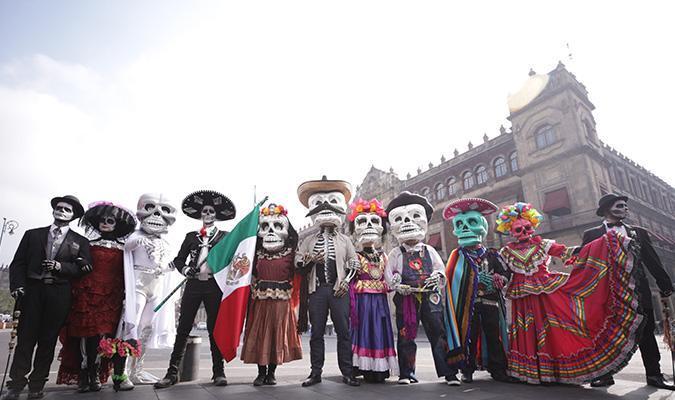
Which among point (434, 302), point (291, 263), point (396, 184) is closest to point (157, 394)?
point (291, 263)

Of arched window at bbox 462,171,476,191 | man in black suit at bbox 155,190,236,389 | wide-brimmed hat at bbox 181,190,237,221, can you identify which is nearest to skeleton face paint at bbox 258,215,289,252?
man in black suit at bbox 155,190,236,389

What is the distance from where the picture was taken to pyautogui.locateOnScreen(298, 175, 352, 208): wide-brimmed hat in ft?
18.6

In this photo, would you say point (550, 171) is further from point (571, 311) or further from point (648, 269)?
point (571, 311)

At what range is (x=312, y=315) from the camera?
4.73 metres

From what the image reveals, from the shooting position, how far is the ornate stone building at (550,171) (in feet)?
64.8

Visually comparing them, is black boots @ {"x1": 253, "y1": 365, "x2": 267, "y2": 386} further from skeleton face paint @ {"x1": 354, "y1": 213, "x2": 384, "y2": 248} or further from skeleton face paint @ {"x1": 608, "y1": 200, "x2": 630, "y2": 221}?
skeleton face paint @ {"x1": 608, "y1": 200, "x2": 630, "y2": 221}

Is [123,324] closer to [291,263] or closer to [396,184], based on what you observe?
[291,263]

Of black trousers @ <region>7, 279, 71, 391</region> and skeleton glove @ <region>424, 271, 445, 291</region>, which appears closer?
black trousers @ <region>7, 279, 71, 391</region>

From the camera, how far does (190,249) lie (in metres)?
5.14

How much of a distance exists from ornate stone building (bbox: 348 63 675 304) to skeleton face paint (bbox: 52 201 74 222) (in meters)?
20.2

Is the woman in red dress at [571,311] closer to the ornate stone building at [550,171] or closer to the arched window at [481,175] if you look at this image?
the ornate stone building at [550,171]

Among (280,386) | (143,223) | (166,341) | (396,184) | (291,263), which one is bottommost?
(280,386)

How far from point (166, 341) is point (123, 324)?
70 centimetres

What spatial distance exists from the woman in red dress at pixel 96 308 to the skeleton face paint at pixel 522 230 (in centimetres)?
504
